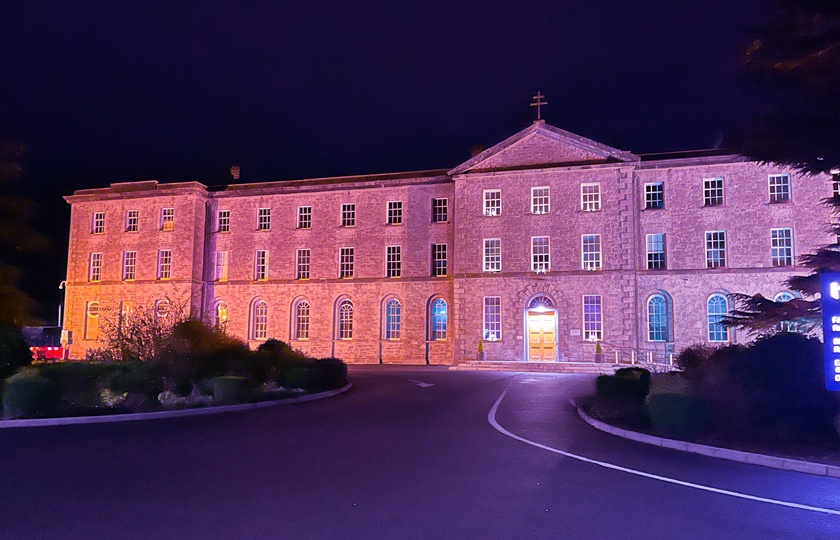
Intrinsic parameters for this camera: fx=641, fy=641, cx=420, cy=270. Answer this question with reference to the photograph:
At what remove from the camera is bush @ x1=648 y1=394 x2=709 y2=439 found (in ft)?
39.3

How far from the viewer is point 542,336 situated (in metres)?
33.4

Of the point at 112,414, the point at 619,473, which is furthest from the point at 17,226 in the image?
the point at 619,473

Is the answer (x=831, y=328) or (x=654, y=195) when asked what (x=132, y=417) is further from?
(x=654, y=195)

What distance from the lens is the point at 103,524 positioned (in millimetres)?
6316

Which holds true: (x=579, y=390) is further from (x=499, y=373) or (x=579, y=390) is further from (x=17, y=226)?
(x=17, y=226)

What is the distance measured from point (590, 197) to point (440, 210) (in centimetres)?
862

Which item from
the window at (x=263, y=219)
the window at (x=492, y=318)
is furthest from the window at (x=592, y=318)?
the window at (x=263, y=219)

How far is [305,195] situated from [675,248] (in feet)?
70.5

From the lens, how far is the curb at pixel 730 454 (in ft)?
30.6

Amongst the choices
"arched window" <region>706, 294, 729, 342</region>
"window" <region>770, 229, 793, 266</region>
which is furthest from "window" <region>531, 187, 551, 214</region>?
"window" <region>770, 229, 793, 266</region>

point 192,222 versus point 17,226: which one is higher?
point 192,222

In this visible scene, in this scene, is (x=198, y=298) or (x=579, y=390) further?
(x=198, y=298)

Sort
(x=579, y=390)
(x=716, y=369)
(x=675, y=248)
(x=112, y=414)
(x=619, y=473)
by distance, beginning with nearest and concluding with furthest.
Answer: (x=619, y=473) → (x=716, y=369) → (x=112, y=414) → (x=579, y=390) → (x=675, y=248)

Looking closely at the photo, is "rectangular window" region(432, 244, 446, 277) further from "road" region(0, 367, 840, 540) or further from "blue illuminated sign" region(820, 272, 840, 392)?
"blue illuminated sign" region(820, 272, 840, 392)
